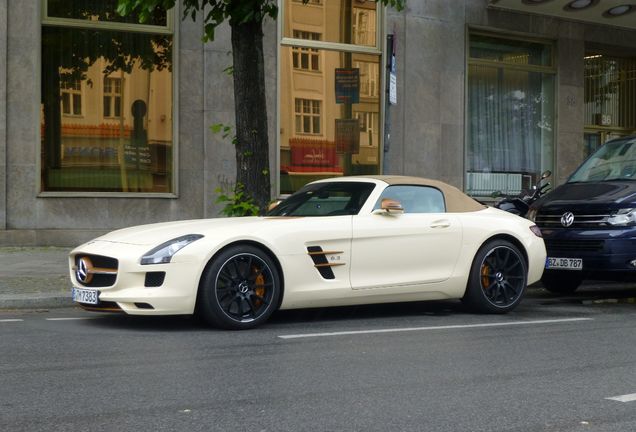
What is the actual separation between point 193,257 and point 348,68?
10.6 meters

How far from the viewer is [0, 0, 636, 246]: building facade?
610 inches

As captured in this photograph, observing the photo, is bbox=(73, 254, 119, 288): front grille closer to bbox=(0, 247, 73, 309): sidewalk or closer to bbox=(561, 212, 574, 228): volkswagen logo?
bbox=(0, 247, 73, 309): sidewalk

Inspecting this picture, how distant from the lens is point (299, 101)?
57.5 ft

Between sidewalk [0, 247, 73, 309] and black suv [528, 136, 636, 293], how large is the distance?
17.7 ft

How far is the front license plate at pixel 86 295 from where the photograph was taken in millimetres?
8164

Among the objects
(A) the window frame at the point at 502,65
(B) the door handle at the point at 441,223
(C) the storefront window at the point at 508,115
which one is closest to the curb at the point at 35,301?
(B) the door handle at the point at 441,223

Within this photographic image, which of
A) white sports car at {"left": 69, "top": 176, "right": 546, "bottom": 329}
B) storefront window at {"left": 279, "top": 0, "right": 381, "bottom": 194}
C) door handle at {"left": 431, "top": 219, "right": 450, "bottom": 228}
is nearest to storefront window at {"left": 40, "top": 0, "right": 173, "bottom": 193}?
storefront window at {"left": 279, "top": 0, "right": 381, "bottom": 194}

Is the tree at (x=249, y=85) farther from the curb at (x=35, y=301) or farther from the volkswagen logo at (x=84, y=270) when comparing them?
the volkswagen logo at (x=84, y=270)

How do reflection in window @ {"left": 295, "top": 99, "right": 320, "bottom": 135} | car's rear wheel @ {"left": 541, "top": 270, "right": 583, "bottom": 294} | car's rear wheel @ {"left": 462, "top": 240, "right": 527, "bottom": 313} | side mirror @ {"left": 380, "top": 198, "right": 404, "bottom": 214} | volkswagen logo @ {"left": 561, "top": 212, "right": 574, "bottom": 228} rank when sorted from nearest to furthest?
side mirror @ {"left": 380, "top": 198, "right": 404, "bottom": 214} → car's rear wheel @ {"left": 462, "top": 240, "right": 527, "bottom": 313} → volkswagen logo @ {"left": 561, "top": 212, "right": 574, "bottom": 228} → car's rear wheel @ {"left": 541, "top": 270, "right": 583, "bottom": 294} → reflection in window @ {"left": 295, "top": 99, "right": 320, "bottom": 135}

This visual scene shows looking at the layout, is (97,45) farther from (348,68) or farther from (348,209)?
(348,209)

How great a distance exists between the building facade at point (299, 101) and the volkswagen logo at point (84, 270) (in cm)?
589

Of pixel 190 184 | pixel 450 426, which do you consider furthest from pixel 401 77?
pixel 450 426

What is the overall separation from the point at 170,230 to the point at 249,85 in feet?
13.2

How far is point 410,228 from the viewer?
30.1 ft
